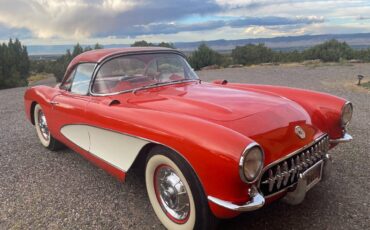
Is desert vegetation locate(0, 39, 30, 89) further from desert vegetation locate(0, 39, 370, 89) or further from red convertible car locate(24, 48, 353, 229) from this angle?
red convertible car locate(24, 48, 353, 229)

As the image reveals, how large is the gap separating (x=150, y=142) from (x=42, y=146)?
3352 millimetres

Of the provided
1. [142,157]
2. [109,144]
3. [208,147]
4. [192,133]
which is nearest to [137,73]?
[109,144]

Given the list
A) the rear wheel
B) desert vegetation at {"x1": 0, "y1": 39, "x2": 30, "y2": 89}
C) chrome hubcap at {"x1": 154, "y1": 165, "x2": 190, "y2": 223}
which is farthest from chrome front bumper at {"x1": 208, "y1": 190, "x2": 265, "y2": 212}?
desert vegetation at {"x1": 0, "y1": 39, "x2": 30, "y2": 89}

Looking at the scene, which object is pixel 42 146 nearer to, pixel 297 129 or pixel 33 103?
pixel 33 103

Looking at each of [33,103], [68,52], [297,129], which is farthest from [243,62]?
[297,129]

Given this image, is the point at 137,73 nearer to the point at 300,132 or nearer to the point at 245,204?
the point at 300,132

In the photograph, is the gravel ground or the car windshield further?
the car windshield

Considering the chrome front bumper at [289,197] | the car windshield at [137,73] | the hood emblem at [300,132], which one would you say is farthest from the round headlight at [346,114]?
the car windshield at [137,73]

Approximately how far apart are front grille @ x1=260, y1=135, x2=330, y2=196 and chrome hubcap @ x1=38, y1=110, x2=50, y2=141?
12.4 feet

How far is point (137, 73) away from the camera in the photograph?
4.13 metres

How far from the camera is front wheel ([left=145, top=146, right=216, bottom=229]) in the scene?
253 centimetres

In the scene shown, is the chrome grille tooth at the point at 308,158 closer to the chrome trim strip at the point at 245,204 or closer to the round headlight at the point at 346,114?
the chrome trim strip at the point at 245,204

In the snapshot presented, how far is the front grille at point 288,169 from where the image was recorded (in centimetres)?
260

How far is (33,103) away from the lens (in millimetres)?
5477
